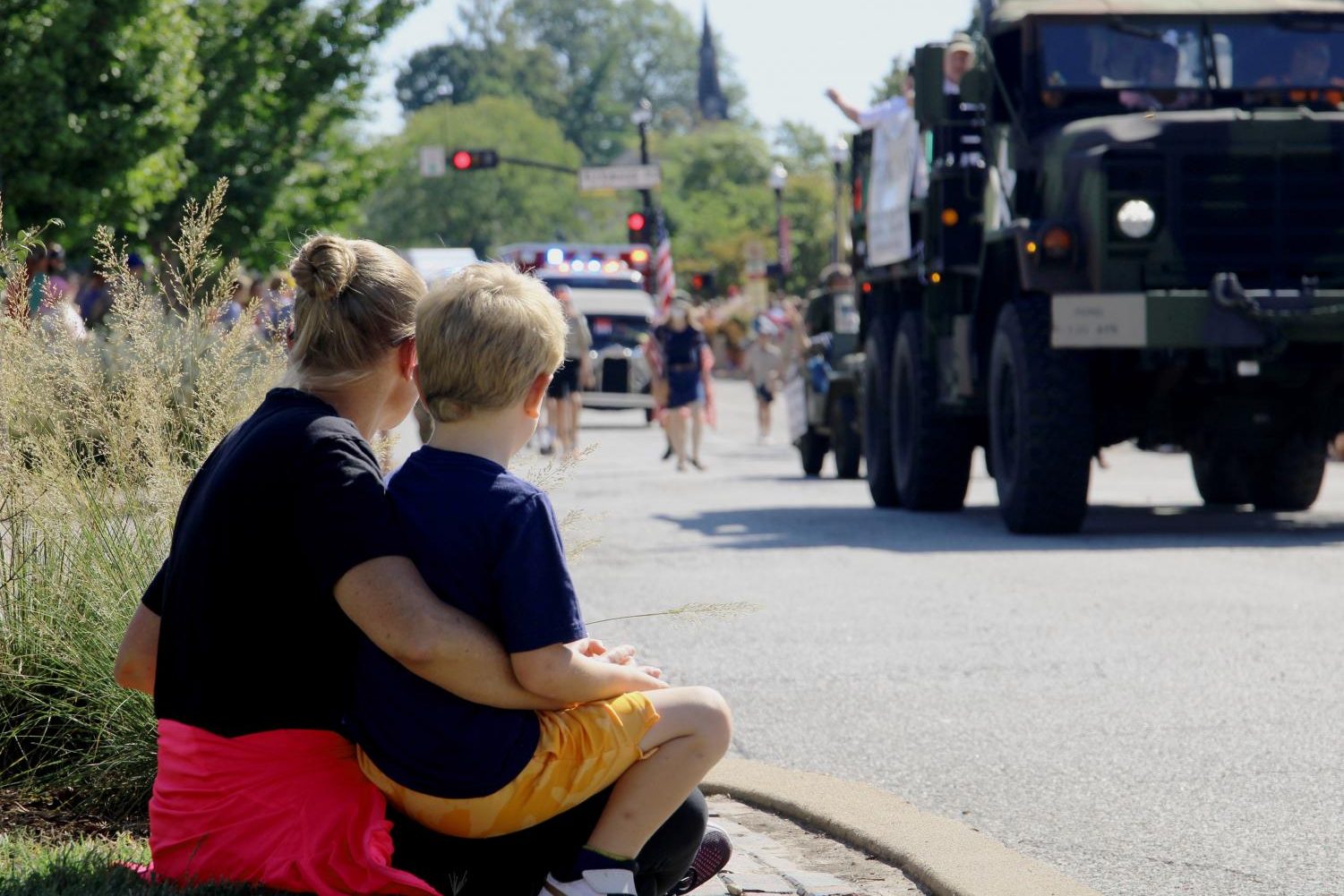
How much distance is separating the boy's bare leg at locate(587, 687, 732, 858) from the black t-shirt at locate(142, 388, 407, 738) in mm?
489

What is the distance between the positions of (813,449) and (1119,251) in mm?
8395

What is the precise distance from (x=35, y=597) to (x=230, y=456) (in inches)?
65.6

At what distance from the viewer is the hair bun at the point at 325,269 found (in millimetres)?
3480

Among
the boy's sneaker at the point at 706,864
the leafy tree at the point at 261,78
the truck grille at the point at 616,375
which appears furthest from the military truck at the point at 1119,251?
the truck grille at the point at 616,375

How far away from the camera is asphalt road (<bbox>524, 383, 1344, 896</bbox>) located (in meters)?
5.00

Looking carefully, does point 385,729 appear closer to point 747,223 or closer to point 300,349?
point 300,349

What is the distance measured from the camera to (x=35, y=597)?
498 cm

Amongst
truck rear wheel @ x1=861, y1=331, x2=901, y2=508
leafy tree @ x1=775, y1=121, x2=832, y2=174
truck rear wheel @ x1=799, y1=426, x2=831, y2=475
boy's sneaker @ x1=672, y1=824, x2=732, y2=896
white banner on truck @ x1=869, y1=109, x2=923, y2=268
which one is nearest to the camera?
boy's sneaker @ x1=672, y1=824, x2=732, y2=896

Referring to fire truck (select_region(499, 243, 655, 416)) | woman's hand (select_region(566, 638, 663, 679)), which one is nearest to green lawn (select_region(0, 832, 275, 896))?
woman's hand (select_region(566, 638, 663, 679))

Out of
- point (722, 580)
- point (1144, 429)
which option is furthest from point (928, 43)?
point (722, 580)

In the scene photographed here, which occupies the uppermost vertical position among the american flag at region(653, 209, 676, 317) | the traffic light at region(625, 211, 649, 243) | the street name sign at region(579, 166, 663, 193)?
the street name sign at region(579, 166, 663, 193)

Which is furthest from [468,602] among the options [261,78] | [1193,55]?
[261,78]

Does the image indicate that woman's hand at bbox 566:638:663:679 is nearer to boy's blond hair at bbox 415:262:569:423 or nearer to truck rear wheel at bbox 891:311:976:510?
boy's blond hair at bbox 415:262:569:423

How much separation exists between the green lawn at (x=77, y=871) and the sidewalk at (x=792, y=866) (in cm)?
110
